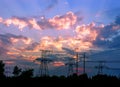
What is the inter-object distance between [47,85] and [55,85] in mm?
1862

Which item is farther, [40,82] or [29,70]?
[29,70]

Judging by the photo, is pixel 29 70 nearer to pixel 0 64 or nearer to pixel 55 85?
pixel 0 64

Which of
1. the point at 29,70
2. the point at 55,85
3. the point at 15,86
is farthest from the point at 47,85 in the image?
the point at 29,70

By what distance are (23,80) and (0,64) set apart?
45.5 metres

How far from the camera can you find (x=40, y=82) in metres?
64.1

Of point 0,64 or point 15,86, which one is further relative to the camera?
point 0,64

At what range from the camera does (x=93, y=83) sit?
212ft

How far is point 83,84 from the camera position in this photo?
64.4 m

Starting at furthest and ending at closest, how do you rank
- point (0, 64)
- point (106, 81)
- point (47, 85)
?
point (0, 64) < point (106, 81) < point (47, 85)

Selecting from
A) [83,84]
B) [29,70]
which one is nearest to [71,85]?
[83,84]

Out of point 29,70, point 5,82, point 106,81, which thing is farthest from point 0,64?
point 106,81

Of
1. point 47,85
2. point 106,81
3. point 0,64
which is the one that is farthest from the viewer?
point 0,64

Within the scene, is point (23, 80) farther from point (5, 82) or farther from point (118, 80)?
point (118, 80)

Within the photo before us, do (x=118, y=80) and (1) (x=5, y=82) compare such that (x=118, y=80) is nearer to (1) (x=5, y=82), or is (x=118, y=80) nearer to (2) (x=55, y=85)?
(2) (x=55, y=85)
